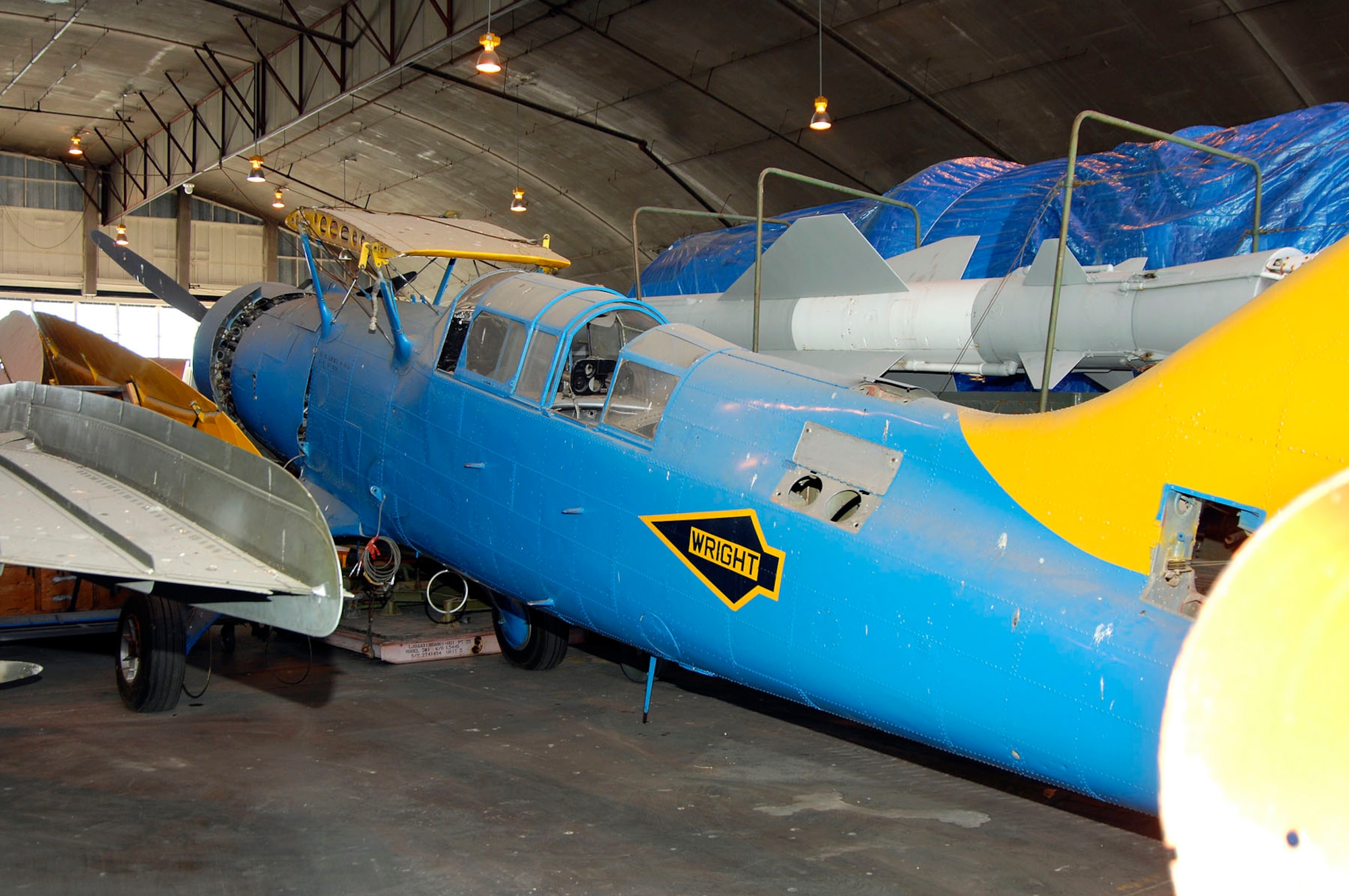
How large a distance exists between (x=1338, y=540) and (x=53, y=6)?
26.1m

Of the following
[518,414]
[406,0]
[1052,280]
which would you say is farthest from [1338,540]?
[406,0]

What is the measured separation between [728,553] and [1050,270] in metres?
4.30

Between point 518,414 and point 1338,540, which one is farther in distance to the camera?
point 518,414

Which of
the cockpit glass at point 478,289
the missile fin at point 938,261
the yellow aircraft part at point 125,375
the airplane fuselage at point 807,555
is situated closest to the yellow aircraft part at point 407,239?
the cockpit glass at point 478,289

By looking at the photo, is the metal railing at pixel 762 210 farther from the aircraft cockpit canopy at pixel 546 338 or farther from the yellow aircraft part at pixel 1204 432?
the yellow aircraft part at pixel 1204 432

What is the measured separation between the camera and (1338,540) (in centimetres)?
184

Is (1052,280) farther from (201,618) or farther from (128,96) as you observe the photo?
(128,96)

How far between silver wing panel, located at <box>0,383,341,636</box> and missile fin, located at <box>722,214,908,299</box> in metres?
5.35

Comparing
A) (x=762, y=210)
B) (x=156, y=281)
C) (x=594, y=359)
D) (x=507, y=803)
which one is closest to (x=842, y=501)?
(x=594, y=359)

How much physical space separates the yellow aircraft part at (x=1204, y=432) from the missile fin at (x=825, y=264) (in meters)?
4.79

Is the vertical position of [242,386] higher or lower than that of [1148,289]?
lower

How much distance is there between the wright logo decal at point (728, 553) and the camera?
15.8ft

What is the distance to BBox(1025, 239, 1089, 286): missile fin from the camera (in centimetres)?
776

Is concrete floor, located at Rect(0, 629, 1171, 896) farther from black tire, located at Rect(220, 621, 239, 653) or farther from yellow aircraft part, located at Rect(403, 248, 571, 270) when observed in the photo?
yellow aircraft part, located at Rect(403, 248, 571, 270)
